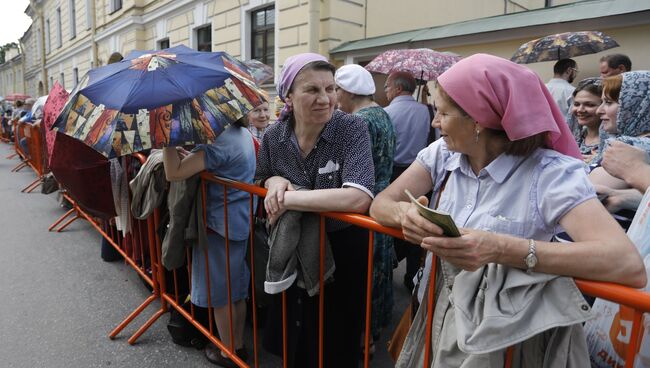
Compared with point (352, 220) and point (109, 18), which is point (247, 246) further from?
point (109, 18)

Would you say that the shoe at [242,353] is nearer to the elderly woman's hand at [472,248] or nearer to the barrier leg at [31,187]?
the elderly woman's hand at [472,248]

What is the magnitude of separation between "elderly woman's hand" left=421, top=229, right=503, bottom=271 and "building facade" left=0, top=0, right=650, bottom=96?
610cm

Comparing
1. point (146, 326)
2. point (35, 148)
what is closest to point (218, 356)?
point (146, 326)

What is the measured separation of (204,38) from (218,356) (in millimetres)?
11112

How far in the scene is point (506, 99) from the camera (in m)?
1.31

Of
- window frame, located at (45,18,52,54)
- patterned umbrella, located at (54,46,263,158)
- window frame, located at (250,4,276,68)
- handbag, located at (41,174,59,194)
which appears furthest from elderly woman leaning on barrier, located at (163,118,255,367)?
window frame, located at (45,18,52,54)

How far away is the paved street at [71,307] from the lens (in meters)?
2.83

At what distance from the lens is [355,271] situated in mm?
2145

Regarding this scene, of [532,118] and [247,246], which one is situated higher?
[532,118]

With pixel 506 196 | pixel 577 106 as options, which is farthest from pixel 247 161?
pixel 577 106

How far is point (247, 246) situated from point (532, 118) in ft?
6.18

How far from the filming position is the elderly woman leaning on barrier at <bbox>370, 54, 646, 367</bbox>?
3.69 feet

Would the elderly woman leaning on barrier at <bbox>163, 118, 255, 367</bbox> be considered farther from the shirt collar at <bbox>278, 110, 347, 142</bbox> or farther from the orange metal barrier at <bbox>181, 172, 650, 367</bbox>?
the shirt collar at <bbox>278, 110, 347, 142</bbox>

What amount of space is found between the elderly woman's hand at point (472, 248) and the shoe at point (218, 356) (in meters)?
2.00
